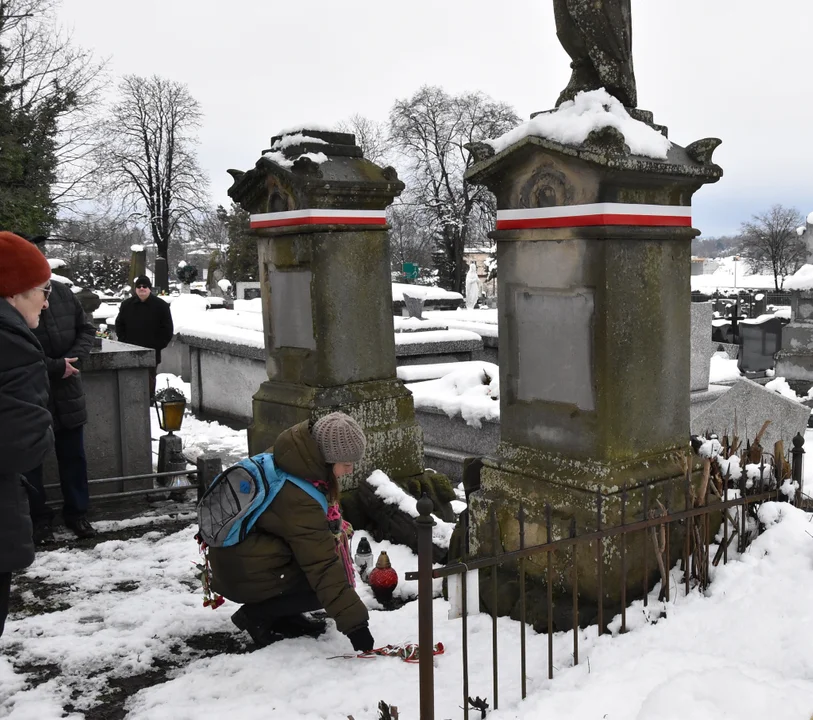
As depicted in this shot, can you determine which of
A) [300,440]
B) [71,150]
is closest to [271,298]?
[300,440]

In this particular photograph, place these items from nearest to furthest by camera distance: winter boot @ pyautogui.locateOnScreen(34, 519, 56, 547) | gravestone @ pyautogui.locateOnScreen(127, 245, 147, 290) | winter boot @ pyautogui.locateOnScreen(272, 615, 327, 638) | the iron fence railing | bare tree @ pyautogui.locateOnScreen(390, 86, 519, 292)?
winter boot @ pyautogui.locateOnScreen(272, 615, 327, 638), winter boot @ pyautogui.locateOnScreen(34, 519, 56, 547), the iron fence railing, gravestone @ pyautogui.locateOnScreen(127, 245, 147, 290), bare tree @ pyautogui.locateOnScreen(390, 86, 519, 292)

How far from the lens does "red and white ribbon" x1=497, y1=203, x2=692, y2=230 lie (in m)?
3.87

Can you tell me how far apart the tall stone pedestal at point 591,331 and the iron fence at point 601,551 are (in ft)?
0.38

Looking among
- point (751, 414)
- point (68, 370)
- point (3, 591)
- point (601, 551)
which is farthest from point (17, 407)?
point (751, 414)

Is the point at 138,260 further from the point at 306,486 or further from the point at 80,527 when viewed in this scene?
the point at 306,486

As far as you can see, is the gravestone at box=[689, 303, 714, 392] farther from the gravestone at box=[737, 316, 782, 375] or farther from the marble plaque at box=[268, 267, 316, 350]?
the gravestone at box=[737, 316, 782, 375]

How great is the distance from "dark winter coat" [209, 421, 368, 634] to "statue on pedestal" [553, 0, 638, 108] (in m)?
2.24

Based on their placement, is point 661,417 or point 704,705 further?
point 661,417

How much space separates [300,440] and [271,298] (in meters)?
2.57

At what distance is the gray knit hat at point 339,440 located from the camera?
12.4ft

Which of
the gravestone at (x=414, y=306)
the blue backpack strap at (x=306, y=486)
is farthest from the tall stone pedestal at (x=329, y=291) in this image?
the gravestone at (x=414, y=306)

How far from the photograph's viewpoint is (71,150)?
2584 cm

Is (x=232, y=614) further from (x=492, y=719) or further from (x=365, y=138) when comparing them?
(x=365, y=138)

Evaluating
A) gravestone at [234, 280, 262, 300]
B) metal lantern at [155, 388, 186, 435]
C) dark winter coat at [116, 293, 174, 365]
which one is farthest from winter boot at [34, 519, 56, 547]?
gravestone at [234, 280, 262, 300]
